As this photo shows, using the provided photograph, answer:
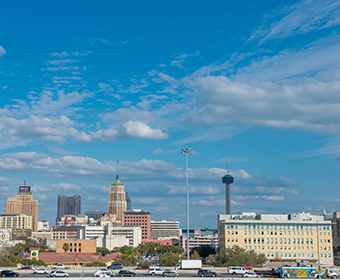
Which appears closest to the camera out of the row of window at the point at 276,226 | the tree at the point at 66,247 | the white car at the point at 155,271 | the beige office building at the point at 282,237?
the white car at the point at 155,271

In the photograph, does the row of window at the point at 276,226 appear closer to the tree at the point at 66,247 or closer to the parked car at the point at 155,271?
the tree at the point at 66,247

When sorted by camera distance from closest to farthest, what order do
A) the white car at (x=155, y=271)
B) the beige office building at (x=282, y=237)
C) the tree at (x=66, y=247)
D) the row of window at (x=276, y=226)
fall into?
1. the white car at (x=155, y=271)
2. the beige office building at (x=282, y=237)
3. the row of window at (x=276, y=226)
4. the tree at (x=66, y=247)

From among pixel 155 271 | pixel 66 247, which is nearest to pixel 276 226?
pixel 66 247

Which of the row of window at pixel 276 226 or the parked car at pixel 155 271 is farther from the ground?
the row of window at pixel 276 226

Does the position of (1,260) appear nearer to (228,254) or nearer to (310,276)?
(228,254)

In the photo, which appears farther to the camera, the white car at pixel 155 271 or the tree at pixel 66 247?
the tree at pixel 66 247

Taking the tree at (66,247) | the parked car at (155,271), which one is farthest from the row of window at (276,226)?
the parked car at (155,271)

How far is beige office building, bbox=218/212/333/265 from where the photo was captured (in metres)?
167

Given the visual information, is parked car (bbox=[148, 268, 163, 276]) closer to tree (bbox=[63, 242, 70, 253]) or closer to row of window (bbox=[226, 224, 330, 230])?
row of window (bbox=[226, 224, 330, 230])

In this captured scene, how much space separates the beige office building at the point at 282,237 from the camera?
167 metres

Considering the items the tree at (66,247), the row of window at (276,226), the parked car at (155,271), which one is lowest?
the tree at (66,247)

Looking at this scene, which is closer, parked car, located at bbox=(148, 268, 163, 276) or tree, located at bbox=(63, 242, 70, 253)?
parked car, located at bbox=(148, 268, 163, 276)

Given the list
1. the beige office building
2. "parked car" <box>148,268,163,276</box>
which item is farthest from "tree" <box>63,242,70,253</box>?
"parked car" <box>148,268,163,276</box>

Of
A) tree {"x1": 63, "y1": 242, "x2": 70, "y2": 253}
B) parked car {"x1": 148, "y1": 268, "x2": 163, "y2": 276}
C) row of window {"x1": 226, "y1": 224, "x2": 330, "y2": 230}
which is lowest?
tree {"x1": 63, "y1": 242, "x2": 70, "y2": 253}
